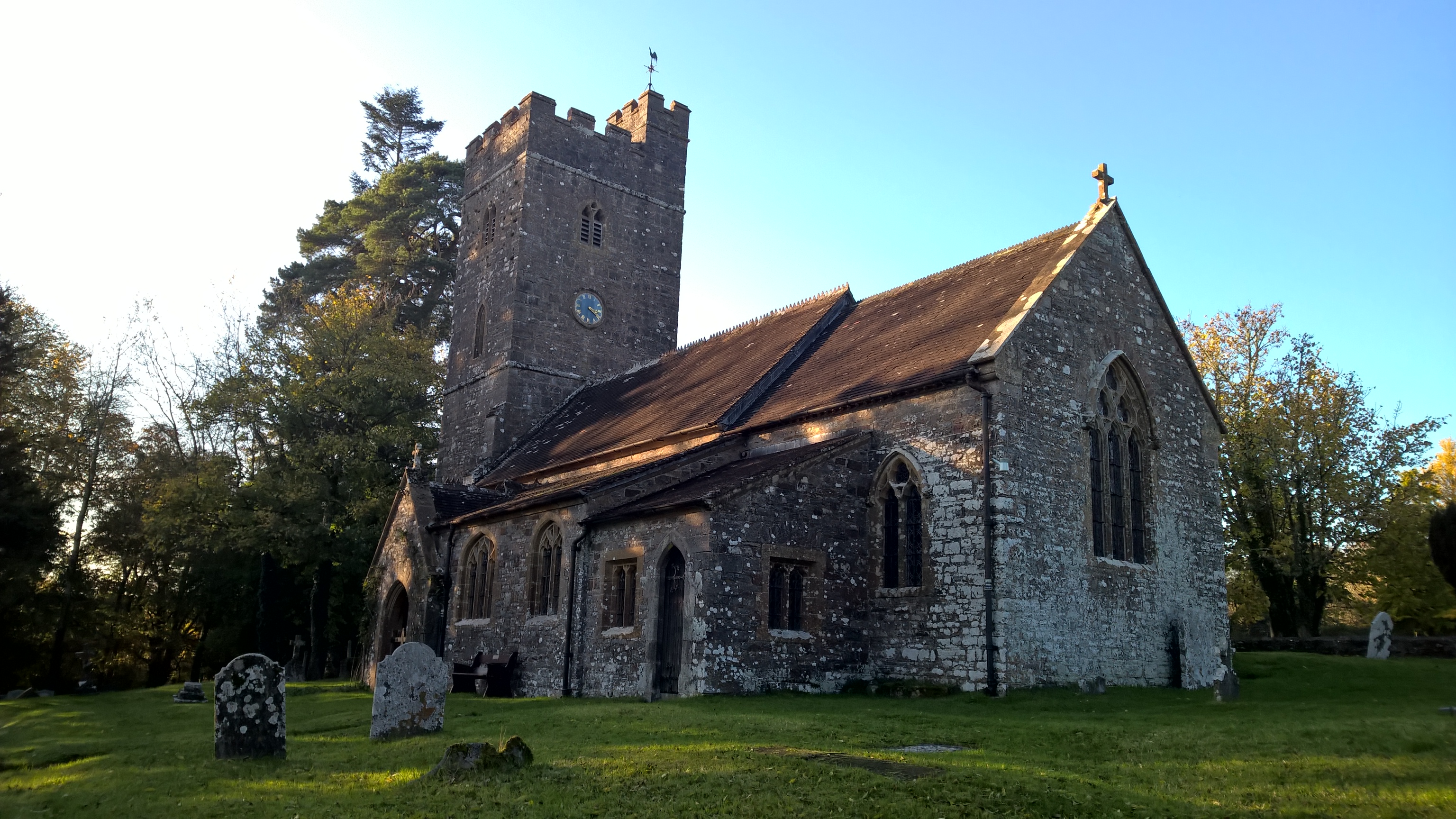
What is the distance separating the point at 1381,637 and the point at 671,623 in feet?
58.2

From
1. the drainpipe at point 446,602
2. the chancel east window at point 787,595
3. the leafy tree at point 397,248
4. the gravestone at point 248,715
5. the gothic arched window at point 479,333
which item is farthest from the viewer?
the leafy tree at point 397,248

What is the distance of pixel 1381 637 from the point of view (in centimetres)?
2391

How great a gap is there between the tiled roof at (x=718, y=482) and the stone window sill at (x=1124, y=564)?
16.4 ft

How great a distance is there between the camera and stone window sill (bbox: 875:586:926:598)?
1770 centimetres

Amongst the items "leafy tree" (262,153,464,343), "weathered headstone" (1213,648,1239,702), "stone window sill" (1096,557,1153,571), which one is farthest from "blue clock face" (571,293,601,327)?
"weathered headstone" (1213,648,1239,702)

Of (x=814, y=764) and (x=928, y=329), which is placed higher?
(x=928, y=329)

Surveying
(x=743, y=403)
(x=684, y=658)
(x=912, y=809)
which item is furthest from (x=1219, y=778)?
(x=743, y=403)

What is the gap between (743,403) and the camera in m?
22.6

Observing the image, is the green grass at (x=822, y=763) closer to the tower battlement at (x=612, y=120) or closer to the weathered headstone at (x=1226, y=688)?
the weathered headstone at (x=1226, y=688)

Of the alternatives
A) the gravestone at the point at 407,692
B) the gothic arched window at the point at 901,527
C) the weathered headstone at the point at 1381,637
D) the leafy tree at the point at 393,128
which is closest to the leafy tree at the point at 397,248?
the leafy tree at the point at 393,128

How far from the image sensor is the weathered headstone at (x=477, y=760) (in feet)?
31.7

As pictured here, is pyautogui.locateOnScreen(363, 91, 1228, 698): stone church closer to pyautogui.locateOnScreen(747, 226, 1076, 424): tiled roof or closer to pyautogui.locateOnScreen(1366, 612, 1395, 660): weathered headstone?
pyautogui.locateOnScreen(747, 226, 1076, 424): tiled roof

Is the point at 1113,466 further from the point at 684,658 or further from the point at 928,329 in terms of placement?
the point at 684,658

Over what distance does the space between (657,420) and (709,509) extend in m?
8.51
